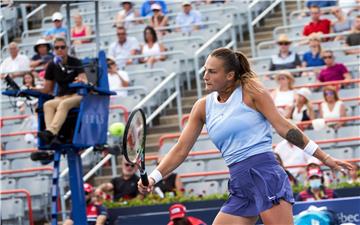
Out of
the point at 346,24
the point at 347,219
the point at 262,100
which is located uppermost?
the point at 346,24

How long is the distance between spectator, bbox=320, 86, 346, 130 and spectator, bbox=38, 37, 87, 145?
347 cm

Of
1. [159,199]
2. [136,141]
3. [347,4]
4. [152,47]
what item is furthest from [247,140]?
[347,4]

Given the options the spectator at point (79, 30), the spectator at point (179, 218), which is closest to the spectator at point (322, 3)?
the spectator at point (79, 30)

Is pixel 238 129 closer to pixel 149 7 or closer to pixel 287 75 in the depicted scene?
pixel 287 75

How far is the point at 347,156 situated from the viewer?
46.8ft

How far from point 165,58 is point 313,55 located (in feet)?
9.43

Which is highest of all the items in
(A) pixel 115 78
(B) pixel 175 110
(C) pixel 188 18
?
(C) pixel 188 18

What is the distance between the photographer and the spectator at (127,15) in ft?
65.1

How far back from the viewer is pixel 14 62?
62.5 feet

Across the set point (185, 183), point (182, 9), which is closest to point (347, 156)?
point (185, 183)

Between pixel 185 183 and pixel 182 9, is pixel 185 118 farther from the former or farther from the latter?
pixel 182 9

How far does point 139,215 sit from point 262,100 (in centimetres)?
592

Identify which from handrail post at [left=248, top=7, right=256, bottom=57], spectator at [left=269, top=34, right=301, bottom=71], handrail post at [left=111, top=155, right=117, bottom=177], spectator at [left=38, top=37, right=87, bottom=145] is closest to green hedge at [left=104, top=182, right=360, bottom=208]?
spectator at [left=38, top=37, right=87, bottom=145]

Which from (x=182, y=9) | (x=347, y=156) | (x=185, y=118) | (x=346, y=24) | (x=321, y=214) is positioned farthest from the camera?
(x=182, y=9)
